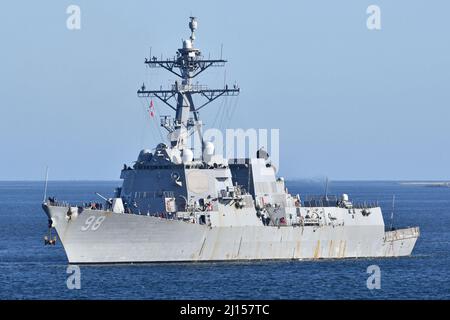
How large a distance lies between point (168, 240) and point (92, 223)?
2.82 meters

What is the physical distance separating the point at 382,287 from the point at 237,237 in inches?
249

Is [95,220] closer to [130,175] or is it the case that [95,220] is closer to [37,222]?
[130,175]

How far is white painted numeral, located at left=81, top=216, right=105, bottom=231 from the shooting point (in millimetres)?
40312

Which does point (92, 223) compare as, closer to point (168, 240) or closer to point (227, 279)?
point (168, 240)

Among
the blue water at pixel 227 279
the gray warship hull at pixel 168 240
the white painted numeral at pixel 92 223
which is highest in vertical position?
the white painted numeral at pixel 92 223

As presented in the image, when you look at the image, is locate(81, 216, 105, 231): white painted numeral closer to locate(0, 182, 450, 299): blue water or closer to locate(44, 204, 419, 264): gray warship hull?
locate(44, 204, 419, 264): gray warship hull

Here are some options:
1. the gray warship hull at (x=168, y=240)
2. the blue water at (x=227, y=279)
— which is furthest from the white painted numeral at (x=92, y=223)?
the blue water at (x=227, y=279)

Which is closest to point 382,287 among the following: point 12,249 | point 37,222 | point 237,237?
point 237,237

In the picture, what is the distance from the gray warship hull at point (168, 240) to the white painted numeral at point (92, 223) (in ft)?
0.09

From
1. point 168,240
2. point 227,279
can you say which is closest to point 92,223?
point 168,240

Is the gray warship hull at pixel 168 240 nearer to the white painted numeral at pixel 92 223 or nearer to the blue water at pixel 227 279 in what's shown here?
the white painted numeral at pixel 92 223

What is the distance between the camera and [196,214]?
139 ft

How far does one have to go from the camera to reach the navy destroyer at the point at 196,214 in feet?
133

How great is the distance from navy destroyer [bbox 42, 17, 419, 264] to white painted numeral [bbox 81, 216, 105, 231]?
0.03 m
